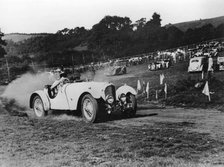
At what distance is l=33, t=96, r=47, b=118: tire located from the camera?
40.8 ft

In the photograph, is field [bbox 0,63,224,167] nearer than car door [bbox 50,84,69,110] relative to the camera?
Yes

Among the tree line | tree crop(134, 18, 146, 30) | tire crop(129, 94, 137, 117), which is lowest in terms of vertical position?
tire crop(129, 94, 137, 117)

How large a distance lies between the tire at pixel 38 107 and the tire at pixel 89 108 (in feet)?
7.19

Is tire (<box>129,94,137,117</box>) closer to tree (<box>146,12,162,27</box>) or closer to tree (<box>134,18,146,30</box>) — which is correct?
tree (<box>134,18,146,30</box>)

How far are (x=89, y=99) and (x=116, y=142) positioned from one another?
3494 mm

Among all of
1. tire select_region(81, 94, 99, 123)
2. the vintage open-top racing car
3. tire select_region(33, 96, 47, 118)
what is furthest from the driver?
tire select_region(81, 94, 99, 123)

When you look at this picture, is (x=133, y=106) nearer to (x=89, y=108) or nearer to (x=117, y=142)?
(x=89, y=108)

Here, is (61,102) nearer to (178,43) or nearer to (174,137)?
(174,137)

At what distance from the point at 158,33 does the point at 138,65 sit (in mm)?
6561

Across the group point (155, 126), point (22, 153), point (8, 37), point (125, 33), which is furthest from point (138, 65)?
point (22, 153)

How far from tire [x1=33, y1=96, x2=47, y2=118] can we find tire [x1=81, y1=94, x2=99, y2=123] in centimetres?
219

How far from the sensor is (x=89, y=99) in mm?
10484

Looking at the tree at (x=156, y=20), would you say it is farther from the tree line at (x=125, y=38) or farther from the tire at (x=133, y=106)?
the tire at (x=133, y=106)

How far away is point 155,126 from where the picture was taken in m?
9.09
